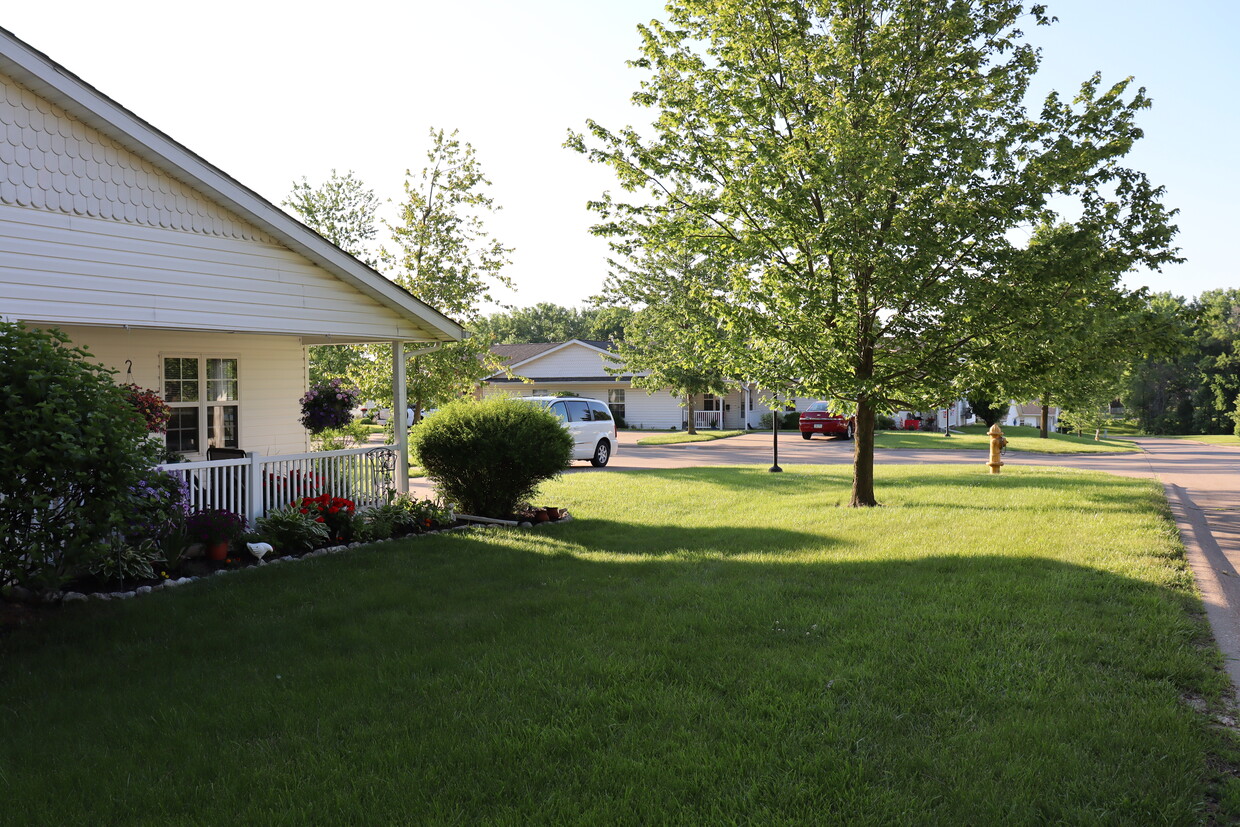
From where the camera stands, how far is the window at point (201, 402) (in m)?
11.4

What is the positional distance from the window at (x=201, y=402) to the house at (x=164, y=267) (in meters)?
0.02

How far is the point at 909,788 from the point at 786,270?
8.71 meters

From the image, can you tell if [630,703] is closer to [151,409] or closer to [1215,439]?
[151,409]

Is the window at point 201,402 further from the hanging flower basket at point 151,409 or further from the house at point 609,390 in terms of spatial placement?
the house at point 609,390

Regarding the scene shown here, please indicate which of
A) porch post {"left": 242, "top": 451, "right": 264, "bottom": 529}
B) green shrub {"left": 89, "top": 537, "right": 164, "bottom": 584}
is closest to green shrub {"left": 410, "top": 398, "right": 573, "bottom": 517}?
porch post {"left": 242, "top": 451, "right": 264, "bottom": 529}

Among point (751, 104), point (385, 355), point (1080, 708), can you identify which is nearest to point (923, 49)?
point (751, 104)

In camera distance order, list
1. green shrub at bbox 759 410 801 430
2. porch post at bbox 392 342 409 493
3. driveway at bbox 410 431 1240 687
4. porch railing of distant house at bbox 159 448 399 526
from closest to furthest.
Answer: driveway at bbox 410 431 1240 687 < porch railing of distant house at bbox 159 448 399 526 < porch post at bbox 392 342 409 493 < green shrub at bbox 759 410 801 430

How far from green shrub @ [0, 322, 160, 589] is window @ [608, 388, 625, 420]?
3839 centimetres

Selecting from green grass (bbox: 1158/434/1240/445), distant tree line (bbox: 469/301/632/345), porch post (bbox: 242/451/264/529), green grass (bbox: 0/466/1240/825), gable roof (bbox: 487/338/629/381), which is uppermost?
distant tree line (bbox: 469/301/632/345)

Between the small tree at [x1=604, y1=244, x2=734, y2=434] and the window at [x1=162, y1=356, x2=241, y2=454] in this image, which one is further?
the small tree at [x1=604, y1=244, x2=734, y2=434]

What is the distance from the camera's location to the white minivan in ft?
67.4

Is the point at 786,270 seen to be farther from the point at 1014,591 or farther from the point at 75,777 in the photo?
the point at 75,777

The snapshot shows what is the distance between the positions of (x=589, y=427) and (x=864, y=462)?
9.66 meters

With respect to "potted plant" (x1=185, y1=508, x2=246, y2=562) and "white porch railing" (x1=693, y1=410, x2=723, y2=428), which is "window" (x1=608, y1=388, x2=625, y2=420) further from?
"potted plant" (x1=185, y1=508, x2=246, y2=562)
